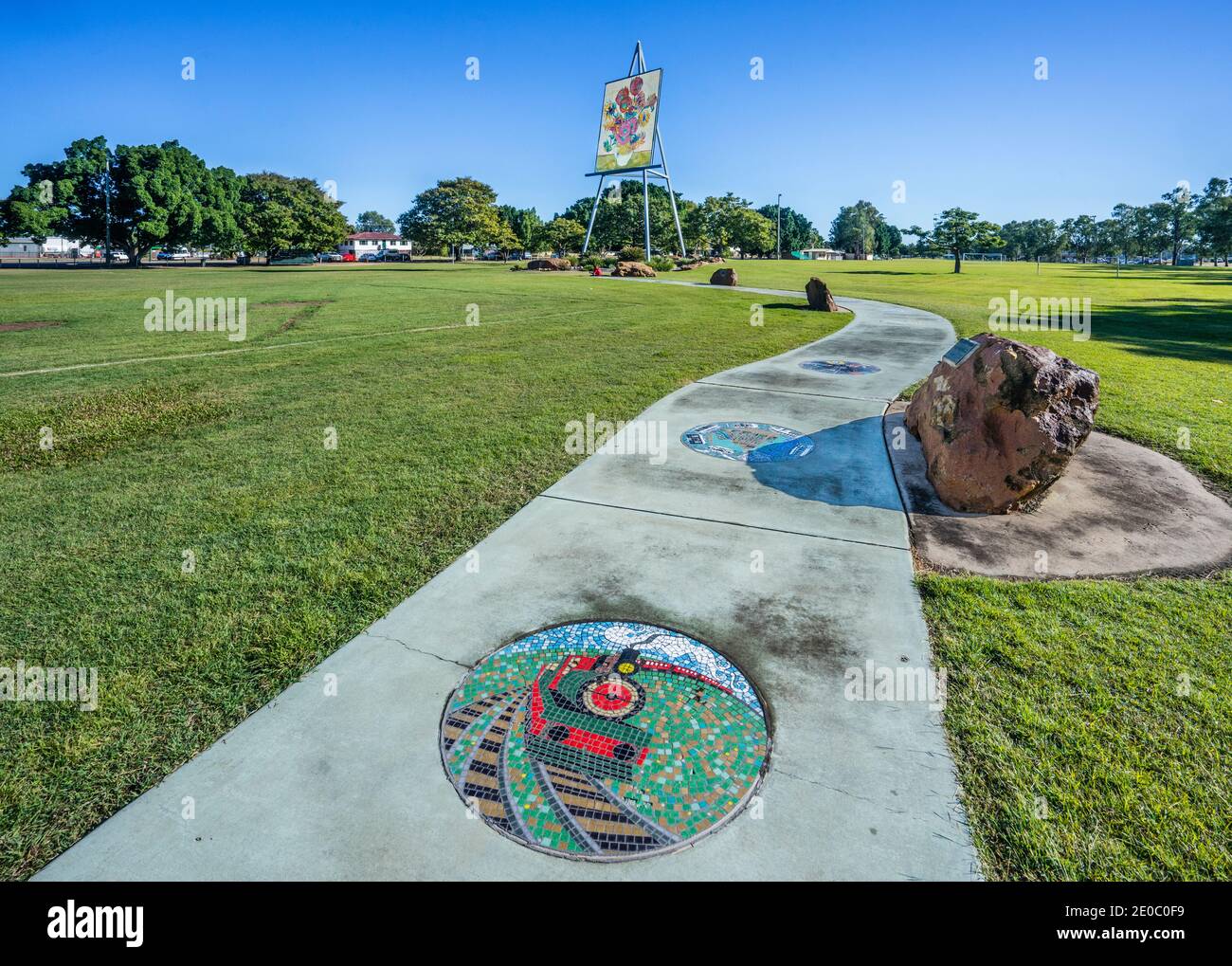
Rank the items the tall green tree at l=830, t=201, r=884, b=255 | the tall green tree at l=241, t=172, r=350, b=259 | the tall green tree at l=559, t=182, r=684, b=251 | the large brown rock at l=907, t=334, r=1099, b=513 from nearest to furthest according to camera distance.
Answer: the large brown rock at l=907, t=334, r=1099, b=513, the tall green tree at l=241, t=172, r=350, b=259, the tall green tree at l=559, t=182, r=684, b=251, the tall green tree at l=830, t=201, r=884, b=255

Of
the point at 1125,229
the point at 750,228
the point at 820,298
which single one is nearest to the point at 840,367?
the point at 820,298

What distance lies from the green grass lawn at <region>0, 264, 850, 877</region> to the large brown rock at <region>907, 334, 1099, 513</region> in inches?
149

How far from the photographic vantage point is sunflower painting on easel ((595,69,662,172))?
49.3 metres

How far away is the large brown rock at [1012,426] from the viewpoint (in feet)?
16.8

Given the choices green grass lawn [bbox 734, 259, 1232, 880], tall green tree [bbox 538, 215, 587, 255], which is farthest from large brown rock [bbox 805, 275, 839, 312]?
tall green tree [bbox 538, 215, 587, 255]

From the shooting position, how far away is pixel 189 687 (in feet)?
10.6

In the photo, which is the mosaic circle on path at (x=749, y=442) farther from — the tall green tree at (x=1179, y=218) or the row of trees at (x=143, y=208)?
the tall green tree at (x=1179, y=218)

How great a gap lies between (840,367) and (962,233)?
57.8 metres

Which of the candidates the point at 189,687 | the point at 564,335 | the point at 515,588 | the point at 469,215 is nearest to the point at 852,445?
the point at 515,588

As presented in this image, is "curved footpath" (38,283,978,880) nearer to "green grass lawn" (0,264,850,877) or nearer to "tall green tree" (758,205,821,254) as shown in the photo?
"green grass lawn" (0,264,850,877)

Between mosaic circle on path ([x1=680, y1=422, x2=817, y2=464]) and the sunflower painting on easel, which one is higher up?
the sunflower painting on easel

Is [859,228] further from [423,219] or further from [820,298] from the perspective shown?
[820,298]

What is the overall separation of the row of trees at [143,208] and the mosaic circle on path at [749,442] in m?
70.8
